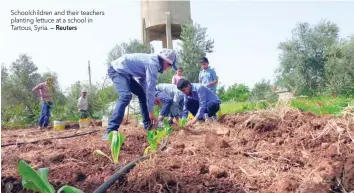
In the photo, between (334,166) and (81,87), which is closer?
(334,166)

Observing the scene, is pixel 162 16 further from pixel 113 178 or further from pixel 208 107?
pixel 113 178

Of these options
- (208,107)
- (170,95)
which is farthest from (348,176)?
(170,95)

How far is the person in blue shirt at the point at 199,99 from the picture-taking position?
16.2ft

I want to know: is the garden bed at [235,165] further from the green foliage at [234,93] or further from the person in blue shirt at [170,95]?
the green foliage at [234,93]

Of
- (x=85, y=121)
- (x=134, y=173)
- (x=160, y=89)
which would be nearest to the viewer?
(x=134, y=173)

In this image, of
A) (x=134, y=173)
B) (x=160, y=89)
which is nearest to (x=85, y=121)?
(x=160, y=89)

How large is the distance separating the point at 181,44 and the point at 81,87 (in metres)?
9.79

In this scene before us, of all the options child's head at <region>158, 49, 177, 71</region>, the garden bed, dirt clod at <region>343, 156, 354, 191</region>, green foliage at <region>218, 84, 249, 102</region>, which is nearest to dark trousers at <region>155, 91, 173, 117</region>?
child's head at <region>158, 49, 177, 71</region>

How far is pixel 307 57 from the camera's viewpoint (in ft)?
68.5

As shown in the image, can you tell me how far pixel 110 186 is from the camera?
1818 mm

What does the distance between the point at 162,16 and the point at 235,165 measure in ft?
66.0

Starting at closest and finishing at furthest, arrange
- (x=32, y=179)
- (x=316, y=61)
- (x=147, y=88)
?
1. (x=32, y=179)
2. (x=147, y=88)
3. (x=316, y=61)

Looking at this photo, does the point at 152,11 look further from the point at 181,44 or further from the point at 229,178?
the point at 229,178

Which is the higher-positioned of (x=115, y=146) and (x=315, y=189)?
(x=115, y=146)
